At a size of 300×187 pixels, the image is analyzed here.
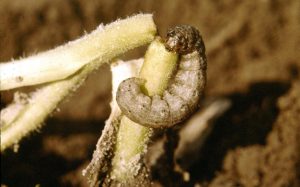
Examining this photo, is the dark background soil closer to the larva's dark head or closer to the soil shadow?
the soil shadow

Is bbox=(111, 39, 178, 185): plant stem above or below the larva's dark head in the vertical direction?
below

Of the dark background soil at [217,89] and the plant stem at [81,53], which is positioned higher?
the dark background soil at [217,89]

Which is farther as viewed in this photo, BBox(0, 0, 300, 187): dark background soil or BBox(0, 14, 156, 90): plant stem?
BBox(0, 0, 300, 187): dark background soil

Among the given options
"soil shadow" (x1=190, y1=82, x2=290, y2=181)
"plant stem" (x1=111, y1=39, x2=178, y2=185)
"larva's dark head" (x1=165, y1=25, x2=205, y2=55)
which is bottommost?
"plant stem" (x1=111, y1=39, x2=178, y2=185)

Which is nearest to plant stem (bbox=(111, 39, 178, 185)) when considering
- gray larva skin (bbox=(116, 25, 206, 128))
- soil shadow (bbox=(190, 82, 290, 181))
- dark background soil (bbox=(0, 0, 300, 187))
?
gray larva skin (bbox=(116, 25, 206, 128))

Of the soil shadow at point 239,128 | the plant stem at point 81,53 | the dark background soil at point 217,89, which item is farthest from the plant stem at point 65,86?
the soil shadow at point 239,128

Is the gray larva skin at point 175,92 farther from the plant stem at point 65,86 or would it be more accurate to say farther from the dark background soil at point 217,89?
the dark background soil at point 217,89

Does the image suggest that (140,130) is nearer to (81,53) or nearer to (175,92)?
(175,92)

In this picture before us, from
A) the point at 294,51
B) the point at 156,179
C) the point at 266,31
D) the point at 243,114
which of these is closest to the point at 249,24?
the point at 266,31
